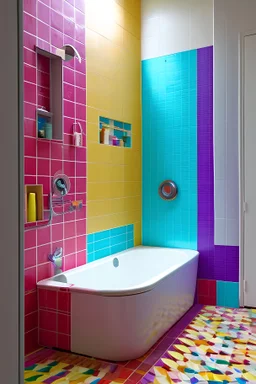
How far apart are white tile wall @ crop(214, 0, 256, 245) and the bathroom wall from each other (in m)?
0.12

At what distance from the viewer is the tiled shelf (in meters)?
3.34

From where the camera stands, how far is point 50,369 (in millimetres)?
2211

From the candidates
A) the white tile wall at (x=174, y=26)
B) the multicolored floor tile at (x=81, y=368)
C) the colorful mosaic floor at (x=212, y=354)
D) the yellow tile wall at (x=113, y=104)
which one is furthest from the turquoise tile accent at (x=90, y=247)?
the white tile wall at (x=174, y=26)

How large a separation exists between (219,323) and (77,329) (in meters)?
1.29

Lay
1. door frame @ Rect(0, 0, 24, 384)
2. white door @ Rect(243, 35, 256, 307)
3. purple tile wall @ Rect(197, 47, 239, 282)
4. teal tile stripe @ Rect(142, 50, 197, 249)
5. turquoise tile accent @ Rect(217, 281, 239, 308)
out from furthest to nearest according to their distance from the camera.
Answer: teal tile stripe @ Rect(142, 50, 197, 249)
purple tile wall @ Rect(197, 47, 239, 282)
turquoise tile accent @ Rect(217, 281, 239, 308)
white door @ Rect(243, 35, 256, 307)
door frame @ Rect(0, 0, 24, 384)

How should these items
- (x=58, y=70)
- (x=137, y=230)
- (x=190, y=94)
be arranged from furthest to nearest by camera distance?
(x=137, y=230) < (x=190, y=94) < (x=58, y=70)

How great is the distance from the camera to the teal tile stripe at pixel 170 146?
12.1ft

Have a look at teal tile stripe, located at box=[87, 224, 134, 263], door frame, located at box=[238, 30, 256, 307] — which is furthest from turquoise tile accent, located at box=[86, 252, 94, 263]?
door frame, located at box=[238, 30, 256, 307]

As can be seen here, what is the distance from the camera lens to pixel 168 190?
379cm

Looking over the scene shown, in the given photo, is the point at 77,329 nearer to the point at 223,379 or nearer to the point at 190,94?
the point at 223,379

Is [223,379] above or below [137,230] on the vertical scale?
below

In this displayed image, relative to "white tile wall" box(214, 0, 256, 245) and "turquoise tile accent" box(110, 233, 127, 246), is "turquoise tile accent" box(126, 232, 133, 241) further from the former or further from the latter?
"white tile wall" box(214, 0, 256, 245)

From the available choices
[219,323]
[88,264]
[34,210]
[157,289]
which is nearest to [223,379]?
[157,289]

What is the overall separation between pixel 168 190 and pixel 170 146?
1.54 feet
